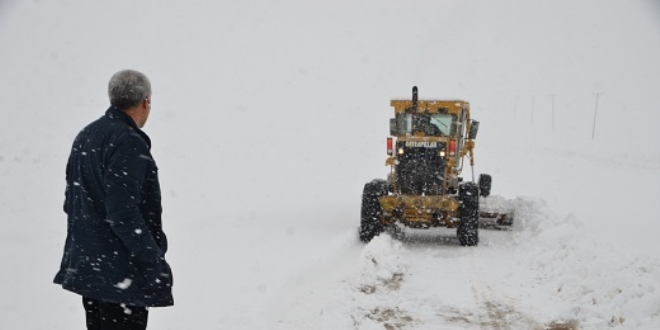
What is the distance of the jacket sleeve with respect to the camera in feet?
9.90

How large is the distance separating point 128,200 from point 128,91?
0.58 meters

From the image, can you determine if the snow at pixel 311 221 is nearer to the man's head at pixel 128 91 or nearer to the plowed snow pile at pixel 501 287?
the plowed snow pile at pixel 501 287

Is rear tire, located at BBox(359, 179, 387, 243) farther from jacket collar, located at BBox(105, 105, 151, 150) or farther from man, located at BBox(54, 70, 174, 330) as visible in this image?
jacket collar, located at BBox(105, 105, 151, 150)

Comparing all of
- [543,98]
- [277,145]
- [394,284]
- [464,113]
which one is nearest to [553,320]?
[394,284]

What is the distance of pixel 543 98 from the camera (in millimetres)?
104312

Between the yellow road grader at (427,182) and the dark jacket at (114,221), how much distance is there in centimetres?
720

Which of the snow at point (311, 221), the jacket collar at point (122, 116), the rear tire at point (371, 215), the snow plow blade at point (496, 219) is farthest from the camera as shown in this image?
the snow plow blade at point (496, 219)

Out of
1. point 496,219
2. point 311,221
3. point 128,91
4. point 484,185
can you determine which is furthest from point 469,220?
point 128,91

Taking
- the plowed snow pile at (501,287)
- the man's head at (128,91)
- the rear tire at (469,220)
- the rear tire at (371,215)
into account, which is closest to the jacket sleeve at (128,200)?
the man's head at (128,91)

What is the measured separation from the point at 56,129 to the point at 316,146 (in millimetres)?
15153

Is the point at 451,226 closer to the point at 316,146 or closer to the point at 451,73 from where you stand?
the point at 316,146

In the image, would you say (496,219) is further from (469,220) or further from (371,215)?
(371,215)

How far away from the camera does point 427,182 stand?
34.7ft

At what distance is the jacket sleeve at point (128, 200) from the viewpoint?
9.90ft
